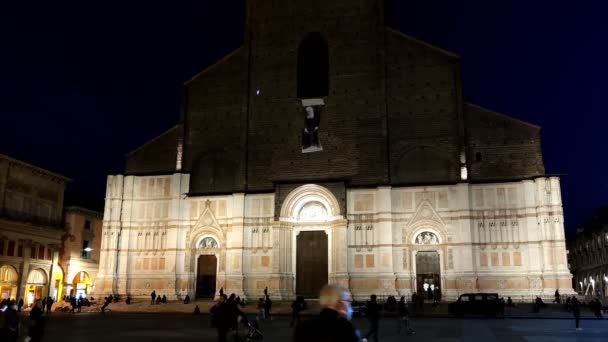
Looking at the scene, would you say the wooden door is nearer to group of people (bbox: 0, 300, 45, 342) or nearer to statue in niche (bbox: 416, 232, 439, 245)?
statue in niche (bbox: 416, 232, 439, 245)

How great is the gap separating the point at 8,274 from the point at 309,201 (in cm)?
2282

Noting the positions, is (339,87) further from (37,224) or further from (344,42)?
(37,224)

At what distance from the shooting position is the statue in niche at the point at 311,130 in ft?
123

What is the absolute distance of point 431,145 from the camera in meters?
35.9

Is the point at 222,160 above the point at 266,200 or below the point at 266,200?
above

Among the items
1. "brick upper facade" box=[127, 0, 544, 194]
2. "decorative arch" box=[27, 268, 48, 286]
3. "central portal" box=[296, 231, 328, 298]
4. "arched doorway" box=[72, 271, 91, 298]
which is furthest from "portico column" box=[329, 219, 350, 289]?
"arched doorway" box=[72, 271, 91, 298]

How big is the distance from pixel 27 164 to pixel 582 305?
39.7 m

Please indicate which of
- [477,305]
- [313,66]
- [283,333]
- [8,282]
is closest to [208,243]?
[313,66]

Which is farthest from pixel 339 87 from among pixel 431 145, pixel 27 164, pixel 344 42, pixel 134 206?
pixel 27 164

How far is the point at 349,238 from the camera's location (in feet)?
116

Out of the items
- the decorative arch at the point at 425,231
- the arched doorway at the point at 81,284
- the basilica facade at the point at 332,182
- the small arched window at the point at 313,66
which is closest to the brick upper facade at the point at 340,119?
the basilica facade at the point at 332,182

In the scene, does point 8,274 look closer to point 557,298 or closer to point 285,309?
point 285,309

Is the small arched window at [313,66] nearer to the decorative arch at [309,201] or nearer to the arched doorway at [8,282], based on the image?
the decorative arch at [309,201]

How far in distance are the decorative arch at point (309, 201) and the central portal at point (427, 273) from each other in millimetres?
5905
